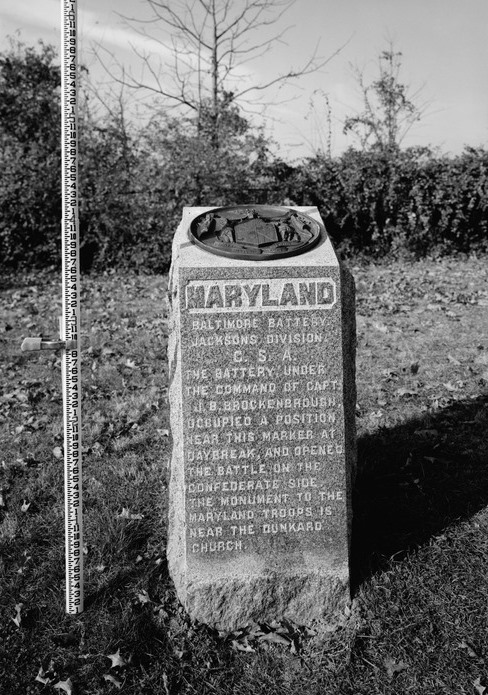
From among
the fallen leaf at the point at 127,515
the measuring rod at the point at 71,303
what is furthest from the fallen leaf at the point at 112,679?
the fallen leaf at the point at 127,515

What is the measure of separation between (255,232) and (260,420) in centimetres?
85

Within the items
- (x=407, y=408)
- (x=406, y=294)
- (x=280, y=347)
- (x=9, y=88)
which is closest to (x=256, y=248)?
(x=280, y=347)

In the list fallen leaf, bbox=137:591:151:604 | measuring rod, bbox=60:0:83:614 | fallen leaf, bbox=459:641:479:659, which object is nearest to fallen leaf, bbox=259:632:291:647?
fallen leaf, bbox=137:591:151:604

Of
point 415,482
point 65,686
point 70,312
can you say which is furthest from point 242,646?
point 70,312

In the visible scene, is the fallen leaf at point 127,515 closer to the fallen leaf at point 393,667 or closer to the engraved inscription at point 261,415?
the engraved inscription at point 261,415

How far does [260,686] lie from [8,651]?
1080 millimetres

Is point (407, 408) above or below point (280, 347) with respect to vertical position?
below

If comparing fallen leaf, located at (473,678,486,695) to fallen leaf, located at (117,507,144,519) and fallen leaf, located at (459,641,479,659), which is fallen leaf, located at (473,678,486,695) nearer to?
fallen leaf, located at (459,641,479,659)

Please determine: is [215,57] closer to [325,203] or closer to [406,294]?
[325,203]

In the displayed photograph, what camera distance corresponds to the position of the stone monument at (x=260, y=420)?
265cm

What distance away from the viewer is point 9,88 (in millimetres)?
11969

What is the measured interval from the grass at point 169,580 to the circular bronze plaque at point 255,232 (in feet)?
5.16

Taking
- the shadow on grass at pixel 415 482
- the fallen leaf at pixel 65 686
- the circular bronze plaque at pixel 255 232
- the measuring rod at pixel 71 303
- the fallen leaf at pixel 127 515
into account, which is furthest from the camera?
the fallen leaf at pixel 127 515

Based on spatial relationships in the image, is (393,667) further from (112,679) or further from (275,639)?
(112,679)
